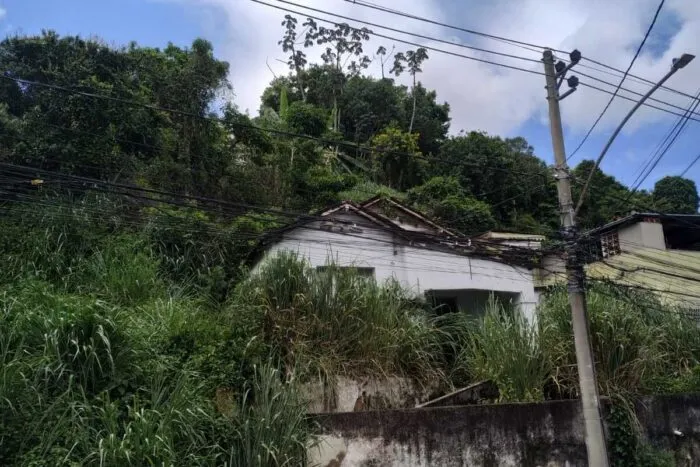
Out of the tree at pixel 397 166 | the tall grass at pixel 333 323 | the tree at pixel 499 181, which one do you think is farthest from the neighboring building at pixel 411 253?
the tree at pixel 397 166

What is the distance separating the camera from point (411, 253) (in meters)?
14.0

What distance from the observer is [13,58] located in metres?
14.5

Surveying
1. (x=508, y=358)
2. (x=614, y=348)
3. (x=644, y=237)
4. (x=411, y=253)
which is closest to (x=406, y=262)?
(x=411, y=253)

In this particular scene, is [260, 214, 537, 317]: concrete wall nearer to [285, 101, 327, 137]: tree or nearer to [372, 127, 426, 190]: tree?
[285, 101, 327, 137]: tree

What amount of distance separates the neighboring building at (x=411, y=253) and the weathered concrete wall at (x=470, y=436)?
3.79 metres

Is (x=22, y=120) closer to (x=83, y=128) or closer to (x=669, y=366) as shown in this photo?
(x=83, y=128)

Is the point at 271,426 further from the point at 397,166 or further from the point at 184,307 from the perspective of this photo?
the point at 397,166

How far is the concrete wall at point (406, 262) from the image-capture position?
1321cm

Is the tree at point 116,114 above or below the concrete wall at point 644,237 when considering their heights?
above

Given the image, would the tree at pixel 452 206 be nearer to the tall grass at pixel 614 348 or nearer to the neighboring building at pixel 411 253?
the neighboring building at pixel 411 253

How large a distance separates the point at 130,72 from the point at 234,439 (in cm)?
1244

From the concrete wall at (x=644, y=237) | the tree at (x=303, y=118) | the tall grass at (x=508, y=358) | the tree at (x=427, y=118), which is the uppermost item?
the tree at (x=427, y=118)

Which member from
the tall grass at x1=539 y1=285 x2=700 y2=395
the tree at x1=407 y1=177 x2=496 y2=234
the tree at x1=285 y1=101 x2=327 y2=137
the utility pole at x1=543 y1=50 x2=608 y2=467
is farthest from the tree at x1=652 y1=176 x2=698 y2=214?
the utility pole at x1=543 y1=50 x2=608 y2=467

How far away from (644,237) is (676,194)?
352 inches
